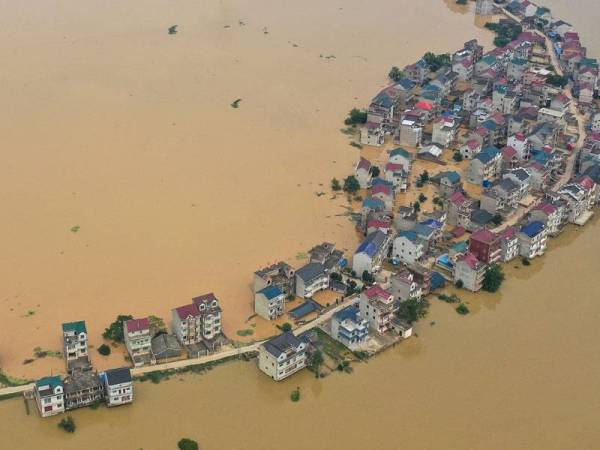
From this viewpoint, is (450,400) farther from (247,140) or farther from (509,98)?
(509,98)

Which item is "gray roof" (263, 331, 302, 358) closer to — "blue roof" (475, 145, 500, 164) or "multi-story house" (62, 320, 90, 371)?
"multi-story house" (62, 320, 90, 371)

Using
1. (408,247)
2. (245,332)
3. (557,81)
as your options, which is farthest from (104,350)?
(557,81)

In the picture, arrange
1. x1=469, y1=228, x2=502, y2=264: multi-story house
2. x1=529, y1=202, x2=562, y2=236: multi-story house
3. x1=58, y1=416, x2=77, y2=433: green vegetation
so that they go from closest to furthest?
x1=58, y1=416, x2=77, y2=433: green vegetation
x1=469, y1=228, x2=502, y2=264: multi-story house
x1=529, y1=202, x2=562, y2=236: multi-story house

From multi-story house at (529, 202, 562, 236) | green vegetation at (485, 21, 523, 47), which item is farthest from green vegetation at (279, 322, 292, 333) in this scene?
green vegetation at (485, 21, 523, 47)

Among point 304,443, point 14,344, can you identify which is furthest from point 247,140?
point 304,443

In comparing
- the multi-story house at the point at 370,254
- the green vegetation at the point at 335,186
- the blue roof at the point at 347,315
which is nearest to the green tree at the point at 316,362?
the blue roof at the point at 347,315
